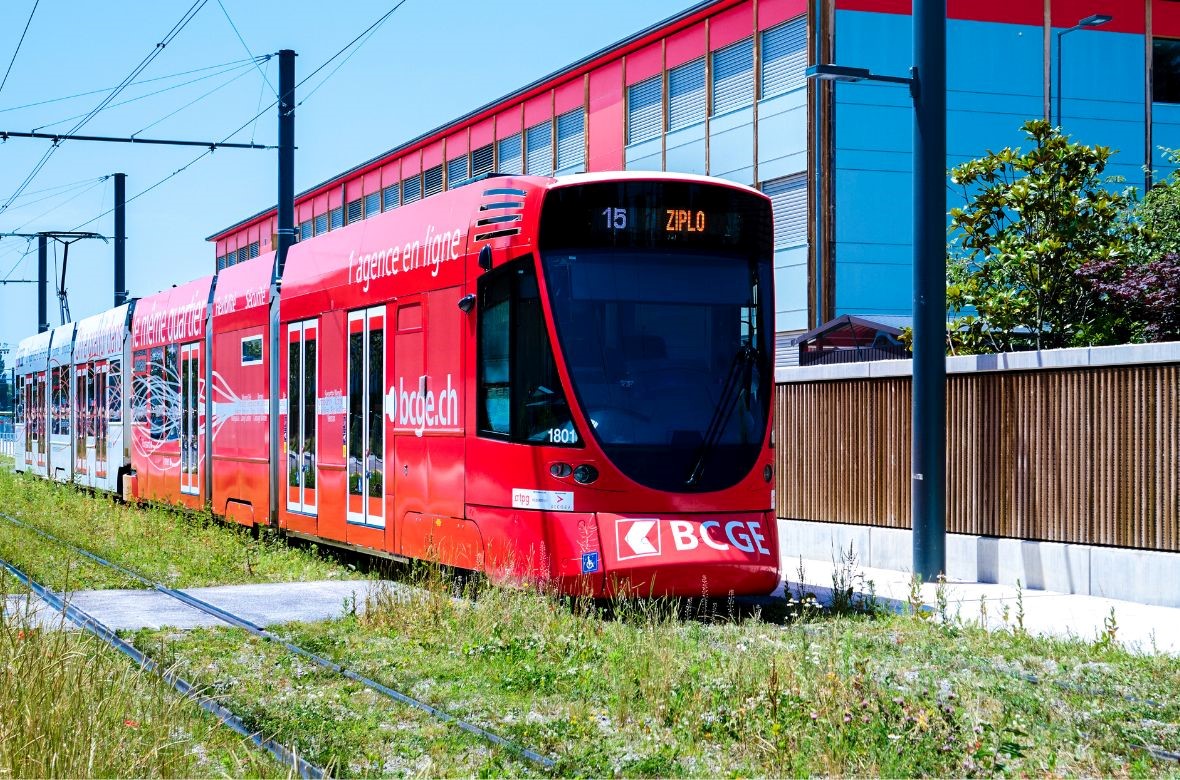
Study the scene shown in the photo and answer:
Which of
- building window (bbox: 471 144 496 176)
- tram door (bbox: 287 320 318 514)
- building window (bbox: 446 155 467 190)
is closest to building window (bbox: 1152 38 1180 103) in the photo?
building window (bbox: 471 144 496 176)

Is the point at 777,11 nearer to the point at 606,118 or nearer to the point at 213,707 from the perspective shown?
the point at 606,118

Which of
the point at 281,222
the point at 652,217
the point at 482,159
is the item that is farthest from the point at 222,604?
the point at 482,159

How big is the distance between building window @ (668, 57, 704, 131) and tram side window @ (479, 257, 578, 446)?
93.5 feet

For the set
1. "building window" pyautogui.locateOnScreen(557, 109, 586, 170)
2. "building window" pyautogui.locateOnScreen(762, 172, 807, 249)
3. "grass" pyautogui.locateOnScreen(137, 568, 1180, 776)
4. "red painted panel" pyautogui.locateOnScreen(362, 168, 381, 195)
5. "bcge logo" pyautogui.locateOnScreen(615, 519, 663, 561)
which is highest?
"red painted panel" pyautogui.locateOnScreen(362, 168, 381, 195)

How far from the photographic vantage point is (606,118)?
43094mm

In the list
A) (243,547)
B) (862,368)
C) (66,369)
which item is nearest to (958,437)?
(862,368)

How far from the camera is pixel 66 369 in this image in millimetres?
30344

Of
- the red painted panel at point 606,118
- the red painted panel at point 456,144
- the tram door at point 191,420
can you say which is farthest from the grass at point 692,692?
the red painted panel at point 456,144

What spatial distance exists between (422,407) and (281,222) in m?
7.78

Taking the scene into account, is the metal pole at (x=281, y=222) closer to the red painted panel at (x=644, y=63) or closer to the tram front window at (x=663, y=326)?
the tram front window at (x=663, y=326)

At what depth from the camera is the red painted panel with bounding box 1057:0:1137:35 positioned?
126 ft

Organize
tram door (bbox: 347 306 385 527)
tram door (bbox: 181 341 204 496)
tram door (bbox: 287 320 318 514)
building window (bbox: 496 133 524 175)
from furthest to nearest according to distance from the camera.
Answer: building window (bbox: 496 133 524 175), tram door (bbox: 181 341 204 496), tram door (bbox: 287 320 318 514), tram door (bbox: 347 306 385 527)

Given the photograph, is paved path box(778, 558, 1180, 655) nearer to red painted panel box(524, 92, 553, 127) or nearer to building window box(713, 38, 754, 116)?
building window box(713, 38, 754, 116)

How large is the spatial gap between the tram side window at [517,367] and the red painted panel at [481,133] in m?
38.6
